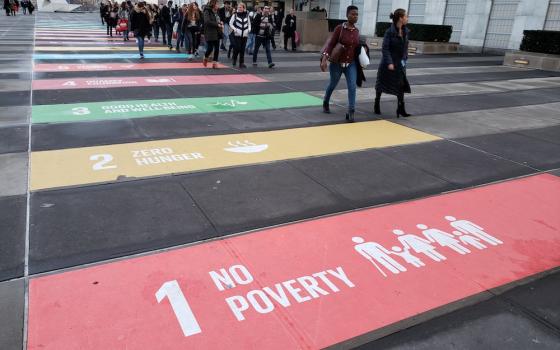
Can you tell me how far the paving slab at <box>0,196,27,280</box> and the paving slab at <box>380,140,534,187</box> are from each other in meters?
4.72

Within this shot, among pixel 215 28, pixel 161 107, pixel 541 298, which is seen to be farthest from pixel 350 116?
pixel 215 28

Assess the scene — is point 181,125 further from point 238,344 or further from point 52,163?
point 238,344

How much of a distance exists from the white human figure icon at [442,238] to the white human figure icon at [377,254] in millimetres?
558

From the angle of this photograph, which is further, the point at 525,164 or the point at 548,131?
the point at 548,131

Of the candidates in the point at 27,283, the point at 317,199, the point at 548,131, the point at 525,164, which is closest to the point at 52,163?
the point at 27,283

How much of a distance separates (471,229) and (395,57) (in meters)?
4.82

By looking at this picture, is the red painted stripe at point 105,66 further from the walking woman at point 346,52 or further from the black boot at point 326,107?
the walking woman at point 346,52

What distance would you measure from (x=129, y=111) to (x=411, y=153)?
5.29 m

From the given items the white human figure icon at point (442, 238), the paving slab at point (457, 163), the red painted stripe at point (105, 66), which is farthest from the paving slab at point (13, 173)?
the red painted stripe at point (105, 66)

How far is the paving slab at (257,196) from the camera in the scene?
4586 millimetres

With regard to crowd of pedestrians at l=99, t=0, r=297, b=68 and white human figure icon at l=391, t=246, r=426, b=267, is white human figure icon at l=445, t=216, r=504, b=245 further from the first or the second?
crowd of pedestrians at l=99, t=0, r=297, b=68

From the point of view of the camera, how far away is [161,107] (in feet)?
30.4

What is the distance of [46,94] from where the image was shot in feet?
33.5

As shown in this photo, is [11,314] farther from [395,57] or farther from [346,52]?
[395,57]
